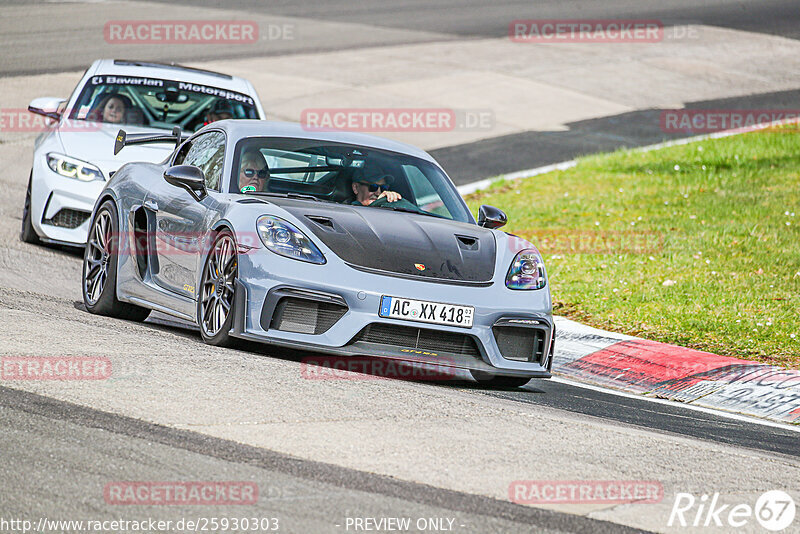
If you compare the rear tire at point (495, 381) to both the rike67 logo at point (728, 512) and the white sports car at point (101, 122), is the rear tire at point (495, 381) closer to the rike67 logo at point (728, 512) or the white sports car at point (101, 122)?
the rike67 logo at point (728, 512)

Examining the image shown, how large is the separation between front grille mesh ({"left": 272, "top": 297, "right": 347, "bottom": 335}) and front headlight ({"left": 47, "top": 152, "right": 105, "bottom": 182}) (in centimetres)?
445

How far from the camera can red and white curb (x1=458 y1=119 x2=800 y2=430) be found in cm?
823

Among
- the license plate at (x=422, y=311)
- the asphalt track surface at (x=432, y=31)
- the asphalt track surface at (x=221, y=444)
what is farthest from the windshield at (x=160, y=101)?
the license plate at (x=422, y=311)

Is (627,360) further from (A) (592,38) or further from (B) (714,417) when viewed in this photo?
(A) (592,38)

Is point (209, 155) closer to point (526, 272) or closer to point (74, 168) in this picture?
point (526, 272)

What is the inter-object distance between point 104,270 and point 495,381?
9.42ft

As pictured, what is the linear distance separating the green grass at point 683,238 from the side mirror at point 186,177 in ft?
12.2

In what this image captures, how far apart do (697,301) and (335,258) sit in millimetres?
4465

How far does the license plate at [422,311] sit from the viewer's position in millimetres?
6977

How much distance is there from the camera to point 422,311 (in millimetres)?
7016

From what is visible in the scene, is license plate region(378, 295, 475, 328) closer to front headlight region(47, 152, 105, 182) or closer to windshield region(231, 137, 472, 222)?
windshield region(231, 137, 472, 222)

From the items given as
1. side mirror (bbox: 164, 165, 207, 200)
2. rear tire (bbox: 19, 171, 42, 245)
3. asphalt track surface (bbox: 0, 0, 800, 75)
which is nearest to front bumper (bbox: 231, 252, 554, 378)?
side mirror (bbox: 164, 165, 207, 200)

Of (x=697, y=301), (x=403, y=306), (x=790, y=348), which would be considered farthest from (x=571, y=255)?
(x=403, y=306)

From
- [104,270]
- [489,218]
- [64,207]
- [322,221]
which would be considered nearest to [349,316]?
[322,221]
